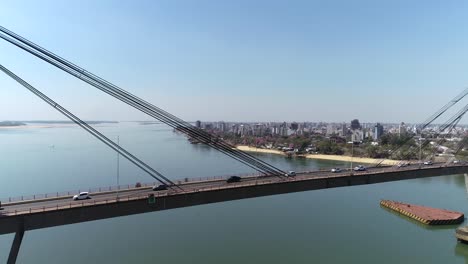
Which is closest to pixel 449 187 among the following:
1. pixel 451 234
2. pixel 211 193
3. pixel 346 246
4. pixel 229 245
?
pixel 451 234

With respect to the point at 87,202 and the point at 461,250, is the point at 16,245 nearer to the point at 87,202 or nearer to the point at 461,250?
the point at 87,202

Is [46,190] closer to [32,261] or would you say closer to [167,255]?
[32,261]

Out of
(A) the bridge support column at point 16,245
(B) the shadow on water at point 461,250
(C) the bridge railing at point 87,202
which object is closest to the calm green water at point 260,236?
(B) the shadow on water at point 461,250

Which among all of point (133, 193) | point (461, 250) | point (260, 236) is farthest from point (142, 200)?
point (461, 250)

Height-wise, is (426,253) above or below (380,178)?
below

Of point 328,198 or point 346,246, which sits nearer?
point 346,246

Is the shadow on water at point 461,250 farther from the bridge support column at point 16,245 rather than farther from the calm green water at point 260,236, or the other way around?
the bridge support column at point 16,245
